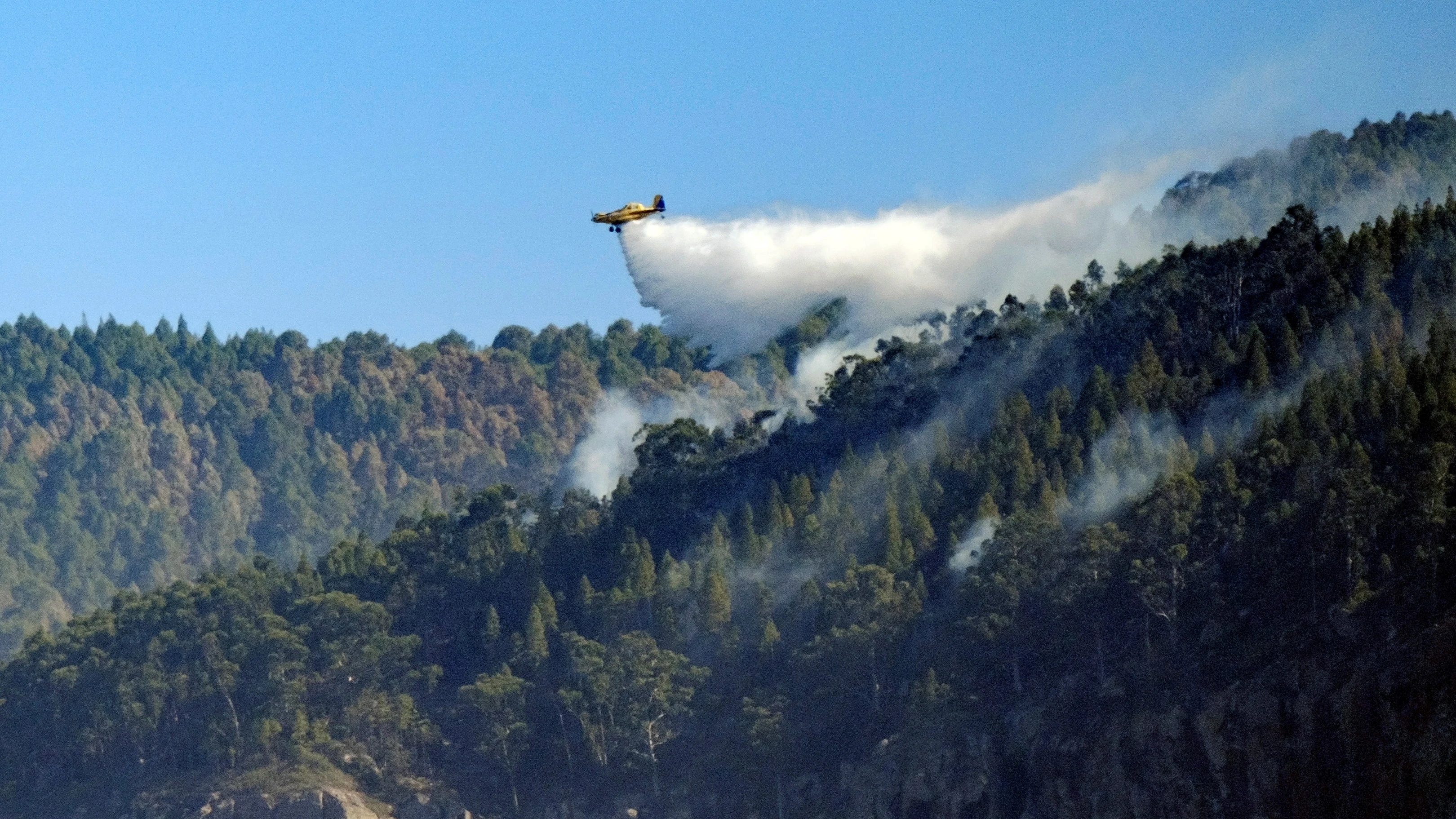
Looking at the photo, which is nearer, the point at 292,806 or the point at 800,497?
the point at 292,806

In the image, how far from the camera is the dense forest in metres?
89.8

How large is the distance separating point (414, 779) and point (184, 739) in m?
13.4

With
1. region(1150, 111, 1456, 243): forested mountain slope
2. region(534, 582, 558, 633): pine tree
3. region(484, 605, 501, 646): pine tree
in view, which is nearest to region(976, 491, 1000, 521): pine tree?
region(534, 582, 558, 633): pine tree

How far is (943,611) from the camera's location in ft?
347

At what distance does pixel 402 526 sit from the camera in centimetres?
13762

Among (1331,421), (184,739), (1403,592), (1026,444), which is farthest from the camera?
(184,739)

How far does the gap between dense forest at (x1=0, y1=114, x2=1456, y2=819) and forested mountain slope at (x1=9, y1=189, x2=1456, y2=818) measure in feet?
0.60

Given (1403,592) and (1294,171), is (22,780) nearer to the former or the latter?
(1403,592)

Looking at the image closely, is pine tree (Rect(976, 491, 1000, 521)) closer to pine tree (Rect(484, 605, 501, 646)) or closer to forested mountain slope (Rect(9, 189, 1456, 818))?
forested mountain slope (Rect(9, 189, 1456, 818))

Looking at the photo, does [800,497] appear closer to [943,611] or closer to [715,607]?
[715,607]

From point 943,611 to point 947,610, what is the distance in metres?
0.52

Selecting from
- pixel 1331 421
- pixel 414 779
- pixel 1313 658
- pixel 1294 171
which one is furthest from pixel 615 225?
pixel 1294 171

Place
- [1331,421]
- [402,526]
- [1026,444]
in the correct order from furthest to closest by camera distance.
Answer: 1. [402,526]
2. [1026,444]
3. [1331,421]

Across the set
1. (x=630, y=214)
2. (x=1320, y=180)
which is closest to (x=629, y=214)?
(x=630, y=214)
